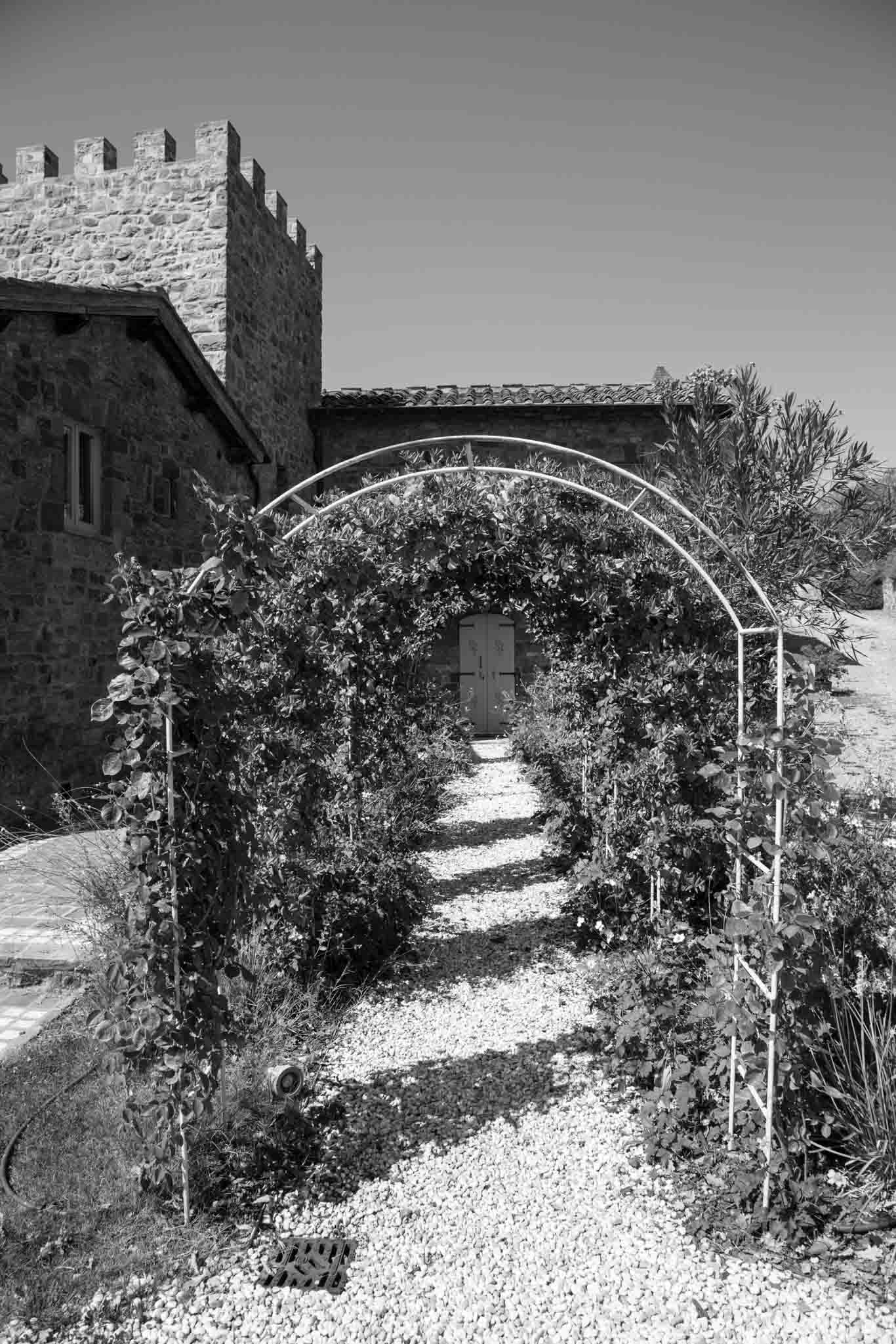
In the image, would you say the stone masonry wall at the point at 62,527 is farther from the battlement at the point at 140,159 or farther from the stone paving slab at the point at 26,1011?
the battlement at the point at 140,159

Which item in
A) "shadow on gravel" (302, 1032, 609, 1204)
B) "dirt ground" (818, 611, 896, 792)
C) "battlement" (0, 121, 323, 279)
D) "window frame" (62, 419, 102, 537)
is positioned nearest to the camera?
"shadow on gravel" (302, 1032, 609, 1204)

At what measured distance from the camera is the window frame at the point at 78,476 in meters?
7.55

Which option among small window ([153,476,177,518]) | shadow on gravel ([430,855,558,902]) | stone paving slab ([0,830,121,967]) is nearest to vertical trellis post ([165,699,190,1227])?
stone paving slab ([0,830,121,967])

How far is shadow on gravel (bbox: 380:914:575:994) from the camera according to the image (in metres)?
4.79

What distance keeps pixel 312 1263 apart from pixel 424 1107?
0.95m

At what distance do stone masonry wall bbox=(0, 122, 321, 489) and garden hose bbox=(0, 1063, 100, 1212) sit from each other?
9.16 metres

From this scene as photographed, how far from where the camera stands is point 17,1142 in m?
3.00

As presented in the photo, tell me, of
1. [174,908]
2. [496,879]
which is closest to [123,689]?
[174,908]

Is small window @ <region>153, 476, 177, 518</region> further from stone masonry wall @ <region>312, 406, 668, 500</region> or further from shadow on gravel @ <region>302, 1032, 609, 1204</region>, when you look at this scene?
shadow on gravel @ <region>302, 1032, 609, 1204</region>

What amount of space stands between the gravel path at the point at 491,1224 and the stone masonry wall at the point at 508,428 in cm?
1179

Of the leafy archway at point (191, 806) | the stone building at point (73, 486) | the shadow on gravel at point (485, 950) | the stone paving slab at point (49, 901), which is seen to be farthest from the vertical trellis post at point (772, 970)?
the stone building at point (73, 486)

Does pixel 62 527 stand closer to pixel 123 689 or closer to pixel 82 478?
pixel 82 478

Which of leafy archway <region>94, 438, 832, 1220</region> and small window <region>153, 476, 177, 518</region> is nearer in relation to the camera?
leafy archway <region>94, 438, 832, 1220</region>

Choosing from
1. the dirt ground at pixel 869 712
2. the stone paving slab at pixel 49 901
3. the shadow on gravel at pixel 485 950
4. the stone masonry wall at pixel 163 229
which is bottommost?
the shadow on gravel at pixel 485 950
